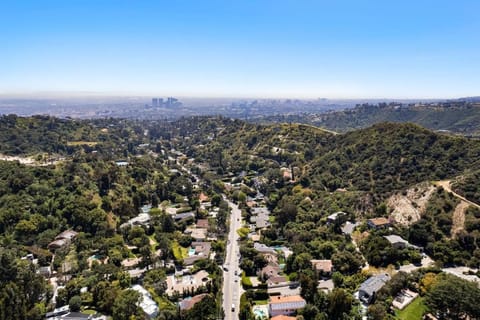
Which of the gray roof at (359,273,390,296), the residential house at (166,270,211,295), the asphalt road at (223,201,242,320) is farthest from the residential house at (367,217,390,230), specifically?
the residential house at (166,270,211,295)

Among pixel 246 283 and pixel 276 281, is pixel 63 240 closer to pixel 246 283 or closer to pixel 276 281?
pixel 246 283

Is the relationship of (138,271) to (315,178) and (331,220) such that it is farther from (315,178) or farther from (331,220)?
(315,178)

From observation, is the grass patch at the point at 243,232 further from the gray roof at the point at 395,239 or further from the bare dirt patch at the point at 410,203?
the bare dirt patch at the point at 410,203

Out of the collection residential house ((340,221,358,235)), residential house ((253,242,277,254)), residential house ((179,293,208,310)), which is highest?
residential house ((340,221,358,235))

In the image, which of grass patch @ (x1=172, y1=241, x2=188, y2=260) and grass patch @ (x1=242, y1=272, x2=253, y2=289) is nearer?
grass patch @ (x1=242, y1=272, x2=253, y2=289)

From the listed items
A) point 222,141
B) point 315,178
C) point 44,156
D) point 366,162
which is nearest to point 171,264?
point 315,178

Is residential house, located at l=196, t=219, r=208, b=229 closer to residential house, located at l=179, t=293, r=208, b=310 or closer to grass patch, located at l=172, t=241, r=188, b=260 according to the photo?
grass patch, located at l=172, t=241, r=188, b=260

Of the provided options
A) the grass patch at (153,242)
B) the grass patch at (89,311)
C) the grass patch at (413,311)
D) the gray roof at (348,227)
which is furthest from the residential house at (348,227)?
the grass patch at (89,311)
